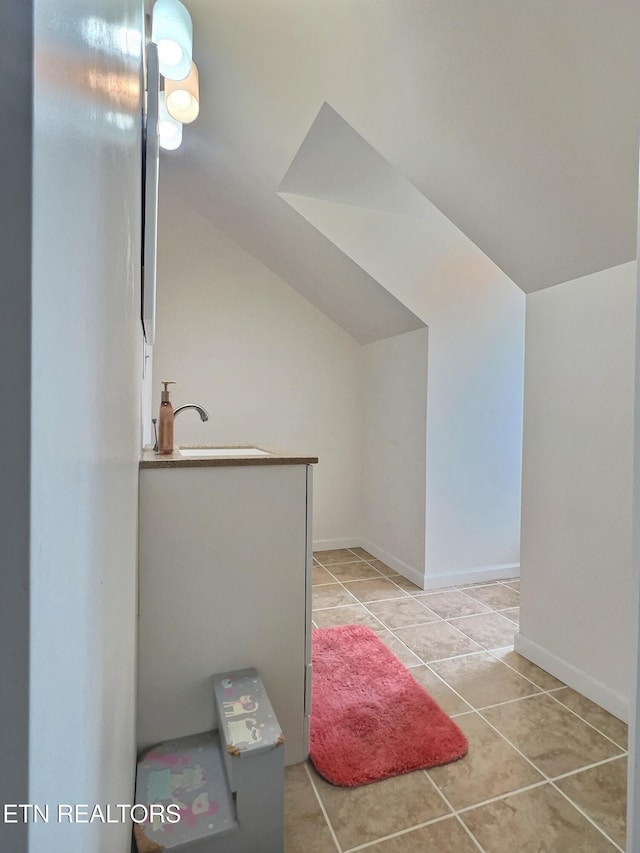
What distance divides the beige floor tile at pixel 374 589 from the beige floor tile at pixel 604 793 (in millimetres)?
1431

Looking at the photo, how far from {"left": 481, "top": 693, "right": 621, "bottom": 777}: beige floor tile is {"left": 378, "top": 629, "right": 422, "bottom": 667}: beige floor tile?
15.6 inches

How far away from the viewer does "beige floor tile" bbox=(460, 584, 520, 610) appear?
274 cm

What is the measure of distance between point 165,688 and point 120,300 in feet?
3.98

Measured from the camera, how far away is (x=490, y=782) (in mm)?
1376

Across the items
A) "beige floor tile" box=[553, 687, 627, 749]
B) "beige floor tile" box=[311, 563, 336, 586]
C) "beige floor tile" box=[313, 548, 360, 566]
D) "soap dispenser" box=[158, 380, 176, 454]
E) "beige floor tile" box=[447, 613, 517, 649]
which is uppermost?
"soap dispenser" box=[158, 380, 176, 454]

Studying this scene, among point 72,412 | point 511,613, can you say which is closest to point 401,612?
point 511,613

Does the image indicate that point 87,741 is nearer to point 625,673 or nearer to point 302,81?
point 625,673

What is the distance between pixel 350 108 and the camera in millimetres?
1719

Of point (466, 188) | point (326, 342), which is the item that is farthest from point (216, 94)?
point (326, 342)

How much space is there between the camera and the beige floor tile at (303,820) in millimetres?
1174

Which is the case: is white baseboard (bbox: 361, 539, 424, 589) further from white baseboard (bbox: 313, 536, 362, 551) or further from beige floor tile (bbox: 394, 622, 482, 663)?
beige floor tile (bbox: 394, 622, 482, 663)

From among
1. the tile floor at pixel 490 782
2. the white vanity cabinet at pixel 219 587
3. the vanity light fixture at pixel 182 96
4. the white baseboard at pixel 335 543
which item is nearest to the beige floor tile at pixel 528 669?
the tile floor at pixel 490 782

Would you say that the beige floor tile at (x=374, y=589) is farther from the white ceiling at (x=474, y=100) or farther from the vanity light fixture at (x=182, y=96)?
the vanity light fixture at (x=182, y=96)

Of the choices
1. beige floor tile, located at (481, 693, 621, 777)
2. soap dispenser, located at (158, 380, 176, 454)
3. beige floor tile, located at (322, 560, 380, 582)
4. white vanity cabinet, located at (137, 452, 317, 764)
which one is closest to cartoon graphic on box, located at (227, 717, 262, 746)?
white vanity cabinet, located at (137, 452, 317, 764)
